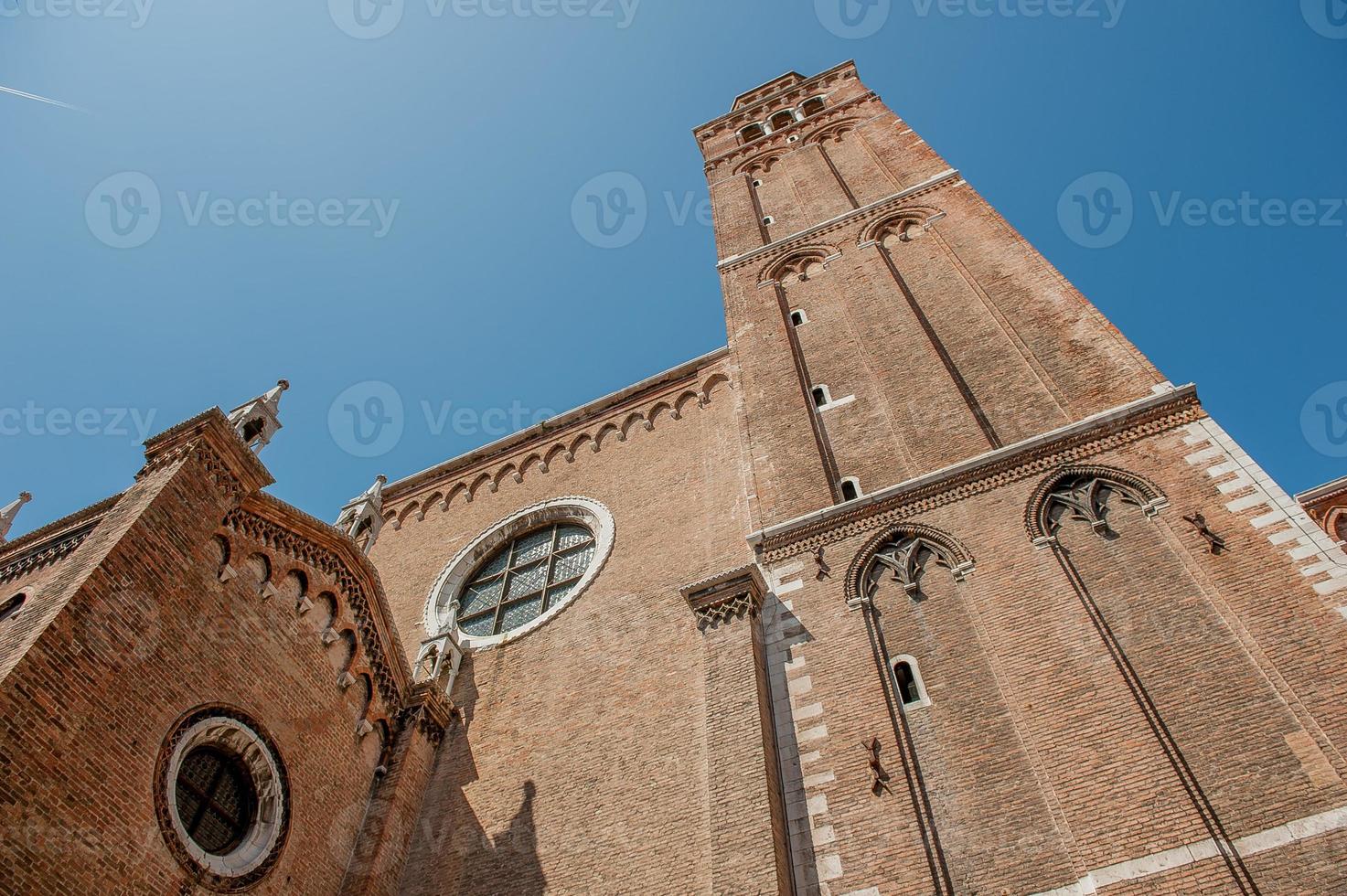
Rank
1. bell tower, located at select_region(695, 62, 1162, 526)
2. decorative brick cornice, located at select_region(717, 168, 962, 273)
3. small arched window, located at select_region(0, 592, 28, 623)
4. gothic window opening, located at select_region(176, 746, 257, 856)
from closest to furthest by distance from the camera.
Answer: gothic window opening, located at select_region(176, 746, 257, 856) → small arched window, located at select_region(0, 592, 28, 623) → bell tower, located at select_region(695, 62, 1162, 526) → decorative brick cornice, located at select_region(717, 168, 962, 273)

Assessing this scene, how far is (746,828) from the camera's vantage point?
8.72 m

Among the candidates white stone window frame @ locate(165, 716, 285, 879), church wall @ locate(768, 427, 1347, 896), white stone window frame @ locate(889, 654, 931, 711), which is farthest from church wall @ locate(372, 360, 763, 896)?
white stone window frame @ locate(165, 716, 285, 879)

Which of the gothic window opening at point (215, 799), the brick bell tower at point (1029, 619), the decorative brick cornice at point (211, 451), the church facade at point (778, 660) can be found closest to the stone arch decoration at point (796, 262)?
the church facade at point (778, 660)

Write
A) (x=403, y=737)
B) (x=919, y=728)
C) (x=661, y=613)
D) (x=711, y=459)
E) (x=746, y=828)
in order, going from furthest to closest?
(x=711, y=459) → (x=661, y=613) → (x=403, y=737) → (x=919, y=728) → (x=746, y=828)

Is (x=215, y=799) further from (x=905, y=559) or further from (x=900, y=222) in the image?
(x=900, y=222)

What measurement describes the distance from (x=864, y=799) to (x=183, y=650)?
7252mm

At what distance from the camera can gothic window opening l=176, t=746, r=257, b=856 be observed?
8945mm

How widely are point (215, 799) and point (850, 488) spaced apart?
355 inches

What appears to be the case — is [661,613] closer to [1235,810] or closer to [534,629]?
[534,629]

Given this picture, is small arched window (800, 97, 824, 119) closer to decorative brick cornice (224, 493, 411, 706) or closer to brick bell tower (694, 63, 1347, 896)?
brick bell tower (694, 63, 1347, 896)

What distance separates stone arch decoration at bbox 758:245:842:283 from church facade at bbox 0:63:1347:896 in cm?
249

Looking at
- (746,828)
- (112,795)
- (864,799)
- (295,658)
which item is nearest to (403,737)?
(295,658)

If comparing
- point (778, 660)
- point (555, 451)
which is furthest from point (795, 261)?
point (778, 660)

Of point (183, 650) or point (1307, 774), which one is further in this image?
point (183, 650)
